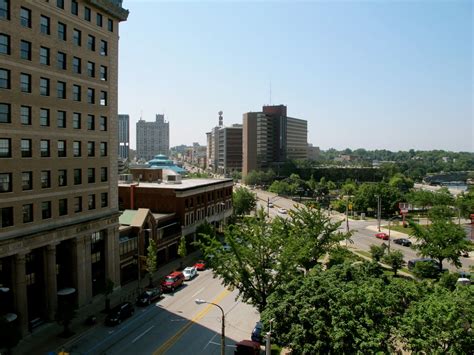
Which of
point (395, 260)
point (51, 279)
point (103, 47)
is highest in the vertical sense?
point (103, 47)

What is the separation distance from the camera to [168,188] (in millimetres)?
65750

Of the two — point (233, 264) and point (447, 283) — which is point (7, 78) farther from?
point (447, 283)

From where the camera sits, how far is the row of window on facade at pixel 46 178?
111 ft

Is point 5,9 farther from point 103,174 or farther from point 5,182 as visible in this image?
point 103,174

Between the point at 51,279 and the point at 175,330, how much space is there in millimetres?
12747

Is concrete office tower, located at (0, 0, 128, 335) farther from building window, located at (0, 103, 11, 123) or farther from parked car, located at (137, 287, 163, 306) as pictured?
parked car, located at (137, 287, 163, 306)

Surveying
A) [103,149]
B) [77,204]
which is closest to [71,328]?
[77,204]

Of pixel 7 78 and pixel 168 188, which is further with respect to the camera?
pixel 168 188

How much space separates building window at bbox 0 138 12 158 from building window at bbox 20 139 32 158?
1184 millimetres

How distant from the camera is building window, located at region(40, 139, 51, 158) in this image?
37572 mm

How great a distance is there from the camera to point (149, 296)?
4409 centimetres

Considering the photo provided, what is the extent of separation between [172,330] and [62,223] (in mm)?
14803

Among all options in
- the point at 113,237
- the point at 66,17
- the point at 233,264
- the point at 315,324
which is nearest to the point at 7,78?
the point at 66,17

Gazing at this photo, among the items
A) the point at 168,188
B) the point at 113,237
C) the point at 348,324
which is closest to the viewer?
the point at 348,324
